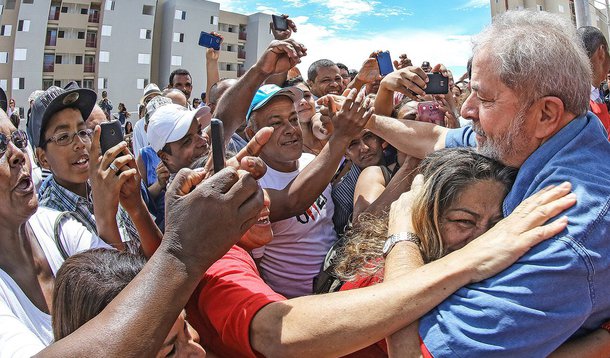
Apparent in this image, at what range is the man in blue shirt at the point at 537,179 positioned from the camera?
49.6 inches

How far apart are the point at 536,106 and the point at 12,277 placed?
198 centimetres

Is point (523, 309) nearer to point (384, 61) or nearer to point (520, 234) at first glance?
point (520, 234)

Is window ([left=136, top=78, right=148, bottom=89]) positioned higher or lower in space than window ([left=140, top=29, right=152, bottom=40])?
lower

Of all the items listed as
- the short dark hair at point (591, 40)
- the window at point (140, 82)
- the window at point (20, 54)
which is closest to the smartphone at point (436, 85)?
the short dark hair at point (591, 40)

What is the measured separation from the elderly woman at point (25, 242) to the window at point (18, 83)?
42.1 m

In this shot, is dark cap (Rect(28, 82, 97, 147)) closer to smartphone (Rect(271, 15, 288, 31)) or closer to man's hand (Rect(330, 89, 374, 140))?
man's hand (Rect(330, 89, 374, 140))

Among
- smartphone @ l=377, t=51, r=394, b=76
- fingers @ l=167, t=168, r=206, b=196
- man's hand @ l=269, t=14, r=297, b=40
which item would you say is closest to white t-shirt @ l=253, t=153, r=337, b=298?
fingers @ l=167, t=168, r=206, b=196

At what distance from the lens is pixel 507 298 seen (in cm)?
127

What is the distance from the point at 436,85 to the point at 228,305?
6.58 ft

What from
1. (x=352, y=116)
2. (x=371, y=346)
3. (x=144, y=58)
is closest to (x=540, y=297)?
(x=371, y=346)

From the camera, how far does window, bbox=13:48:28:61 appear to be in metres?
38.5

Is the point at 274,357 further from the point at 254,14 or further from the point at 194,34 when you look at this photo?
the point at 254,14

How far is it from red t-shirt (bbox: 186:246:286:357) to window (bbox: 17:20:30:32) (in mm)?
46031

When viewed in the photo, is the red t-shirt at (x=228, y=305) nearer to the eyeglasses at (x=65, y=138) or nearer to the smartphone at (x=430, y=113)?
the eyeglasses at (x=65, y=138)
